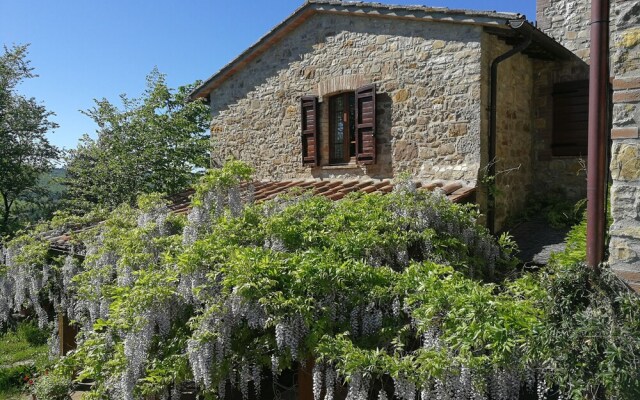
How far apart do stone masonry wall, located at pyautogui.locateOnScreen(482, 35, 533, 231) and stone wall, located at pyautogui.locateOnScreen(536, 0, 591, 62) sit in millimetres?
800

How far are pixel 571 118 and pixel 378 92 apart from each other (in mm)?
2954

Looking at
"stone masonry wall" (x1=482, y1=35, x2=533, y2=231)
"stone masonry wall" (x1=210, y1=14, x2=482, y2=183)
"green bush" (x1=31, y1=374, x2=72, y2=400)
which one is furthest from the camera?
"stone masonry wall" (x1=482, y1=35, x2=533, y2=231)

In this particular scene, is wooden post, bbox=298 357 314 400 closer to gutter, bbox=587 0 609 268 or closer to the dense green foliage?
the dense green foliage

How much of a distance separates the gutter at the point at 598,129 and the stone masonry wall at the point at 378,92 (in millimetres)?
3096

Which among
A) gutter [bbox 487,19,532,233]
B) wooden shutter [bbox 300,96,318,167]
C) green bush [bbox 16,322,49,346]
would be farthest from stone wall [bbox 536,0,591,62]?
green bush [bbox 16,322,49,346]

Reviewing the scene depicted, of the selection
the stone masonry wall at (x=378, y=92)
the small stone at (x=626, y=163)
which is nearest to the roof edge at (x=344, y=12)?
the stone masonry wall at (x=378, y=92)

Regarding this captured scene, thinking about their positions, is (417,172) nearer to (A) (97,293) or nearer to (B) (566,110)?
(B) (566,110)

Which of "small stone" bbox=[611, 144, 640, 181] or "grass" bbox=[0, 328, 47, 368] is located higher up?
"small stone" bbox=[611, 144, 640, 181]

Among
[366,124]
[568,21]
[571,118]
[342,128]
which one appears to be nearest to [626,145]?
[366,124]

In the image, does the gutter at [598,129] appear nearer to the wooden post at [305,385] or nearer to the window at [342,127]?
the wooden post at [305,385]

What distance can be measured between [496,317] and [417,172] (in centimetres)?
418

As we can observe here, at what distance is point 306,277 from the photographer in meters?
3.05

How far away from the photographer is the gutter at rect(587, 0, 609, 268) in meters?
2.73

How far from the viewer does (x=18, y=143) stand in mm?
15289
